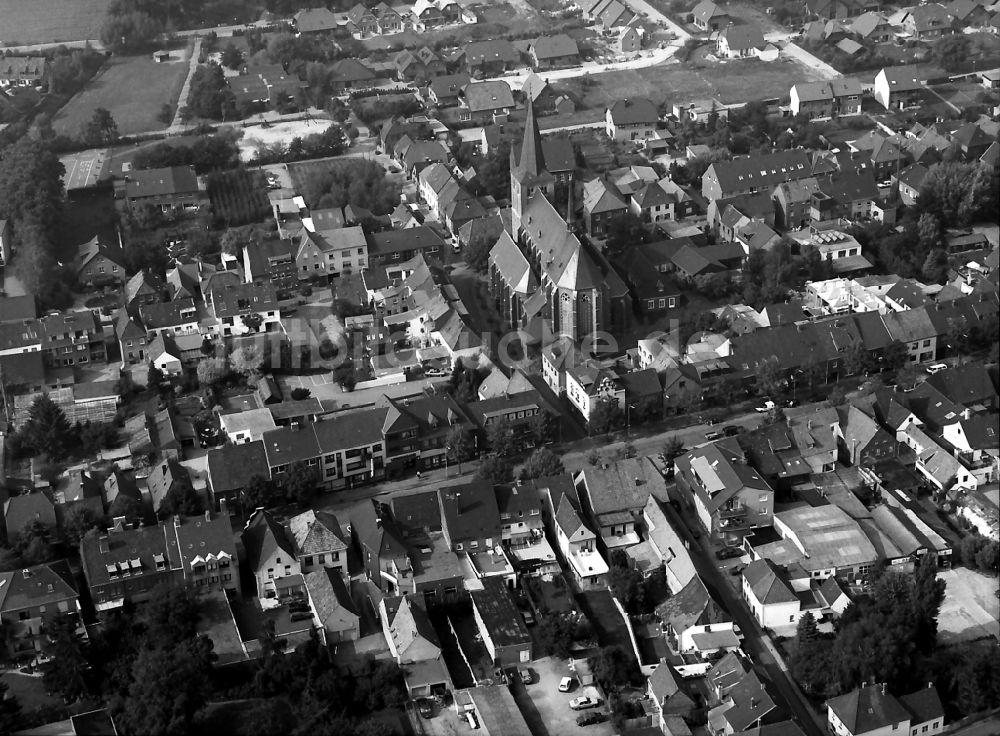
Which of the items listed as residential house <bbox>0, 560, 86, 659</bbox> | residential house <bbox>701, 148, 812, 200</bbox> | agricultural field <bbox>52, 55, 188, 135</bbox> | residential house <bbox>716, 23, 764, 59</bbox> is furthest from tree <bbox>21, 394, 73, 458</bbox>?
residential house <bbox>716, 23, 764, 59</bbox>

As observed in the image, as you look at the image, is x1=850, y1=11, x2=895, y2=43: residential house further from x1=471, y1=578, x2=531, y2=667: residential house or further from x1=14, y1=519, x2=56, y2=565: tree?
x1=14, y1=519, x2=56, y2=565: tree

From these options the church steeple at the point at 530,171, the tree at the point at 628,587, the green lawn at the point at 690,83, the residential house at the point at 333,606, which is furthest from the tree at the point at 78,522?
the green lawn at the point at 690,83

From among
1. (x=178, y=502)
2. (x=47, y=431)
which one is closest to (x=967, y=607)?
Answer: (x=178, y=502)

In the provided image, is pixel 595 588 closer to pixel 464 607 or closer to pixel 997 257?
pixel 464 607

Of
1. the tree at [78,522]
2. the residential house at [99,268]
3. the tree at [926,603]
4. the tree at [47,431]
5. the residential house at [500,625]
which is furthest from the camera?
the residential house at [99,268]

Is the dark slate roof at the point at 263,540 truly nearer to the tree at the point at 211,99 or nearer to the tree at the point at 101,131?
the tree at the point at 101,131
